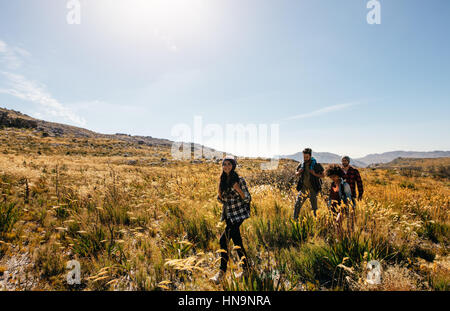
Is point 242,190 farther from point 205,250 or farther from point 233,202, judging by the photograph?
point 205,250

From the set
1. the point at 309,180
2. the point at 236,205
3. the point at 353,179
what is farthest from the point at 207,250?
the point at 353,179

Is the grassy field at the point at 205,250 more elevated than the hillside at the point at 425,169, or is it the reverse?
the grassy field at the point at 205,250

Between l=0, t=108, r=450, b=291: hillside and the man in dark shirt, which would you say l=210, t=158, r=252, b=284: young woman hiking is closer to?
l=0, t=108, r=450, b=291: hillside

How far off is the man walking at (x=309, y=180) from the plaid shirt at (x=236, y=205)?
2.22 m

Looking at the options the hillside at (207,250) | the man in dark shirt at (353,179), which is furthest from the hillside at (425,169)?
the hillside at (207,250)

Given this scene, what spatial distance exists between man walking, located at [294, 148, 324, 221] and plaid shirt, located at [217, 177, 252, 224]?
222 centimetres

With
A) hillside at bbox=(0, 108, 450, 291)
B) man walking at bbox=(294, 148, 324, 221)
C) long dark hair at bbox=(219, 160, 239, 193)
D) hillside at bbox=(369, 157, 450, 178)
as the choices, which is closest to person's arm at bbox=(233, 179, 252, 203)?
long dark hair at bbox=(219, 160, 239, 193)

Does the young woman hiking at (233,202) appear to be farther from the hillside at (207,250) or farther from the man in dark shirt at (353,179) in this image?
the man in dark shirt at (353,179)

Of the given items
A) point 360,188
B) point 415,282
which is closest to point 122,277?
point 415,282

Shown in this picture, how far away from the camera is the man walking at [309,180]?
477cm

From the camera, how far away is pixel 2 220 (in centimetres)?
412

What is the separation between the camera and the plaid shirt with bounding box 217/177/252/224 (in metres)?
3.17
